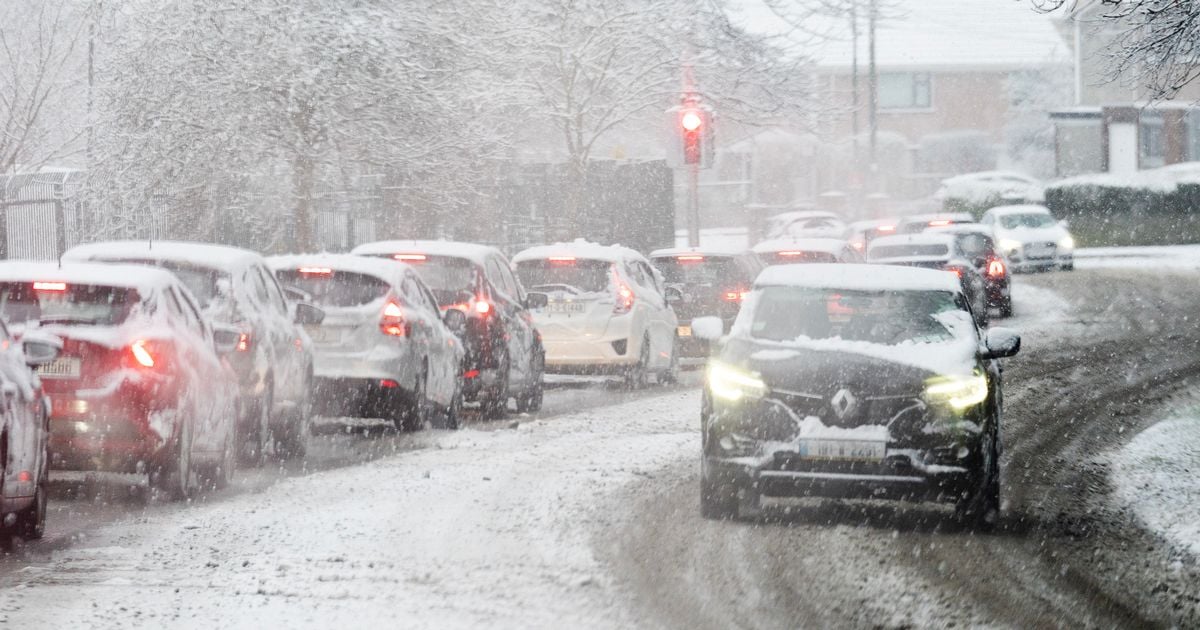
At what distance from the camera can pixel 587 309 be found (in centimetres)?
1970

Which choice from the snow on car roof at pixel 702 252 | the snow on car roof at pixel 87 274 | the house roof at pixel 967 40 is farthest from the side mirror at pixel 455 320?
the house roof at pixel 967 40

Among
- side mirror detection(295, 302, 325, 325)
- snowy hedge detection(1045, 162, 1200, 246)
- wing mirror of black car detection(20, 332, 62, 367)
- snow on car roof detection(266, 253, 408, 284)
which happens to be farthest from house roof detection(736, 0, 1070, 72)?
wing mirror of black car detection(20, 332, 62, 367)

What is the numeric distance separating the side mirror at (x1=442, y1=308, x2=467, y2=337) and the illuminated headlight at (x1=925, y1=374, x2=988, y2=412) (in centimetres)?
759

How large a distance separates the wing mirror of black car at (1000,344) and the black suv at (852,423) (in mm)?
228

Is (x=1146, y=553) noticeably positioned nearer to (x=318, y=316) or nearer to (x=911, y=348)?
(x=911, y=348)

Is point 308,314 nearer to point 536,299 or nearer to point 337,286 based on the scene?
point 337,286

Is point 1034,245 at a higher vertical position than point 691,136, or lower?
lower

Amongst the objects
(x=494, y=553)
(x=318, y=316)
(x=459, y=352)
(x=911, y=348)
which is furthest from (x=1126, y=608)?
(x=459, y=352)

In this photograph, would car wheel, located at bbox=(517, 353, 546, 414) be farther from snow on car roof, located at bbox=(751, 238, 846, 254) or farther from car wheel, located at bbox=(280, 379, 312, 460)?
snow on car roof, located at bbox=(751, 238, 846, 254)

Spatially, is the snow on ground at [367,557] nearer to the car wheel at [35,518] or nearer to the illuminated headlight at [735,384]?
the car wheel at [35,518]

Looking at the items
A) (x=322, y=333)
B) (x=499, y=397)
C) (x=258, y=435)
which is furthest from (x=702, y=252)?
(x=258, y=435)

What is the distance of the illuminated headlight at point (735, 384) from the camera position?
10.2 m

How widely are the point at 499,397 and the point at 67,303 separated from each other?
656 centimetres

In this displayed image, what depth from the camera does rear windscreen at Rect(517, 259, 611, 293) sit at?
64.8 feet
